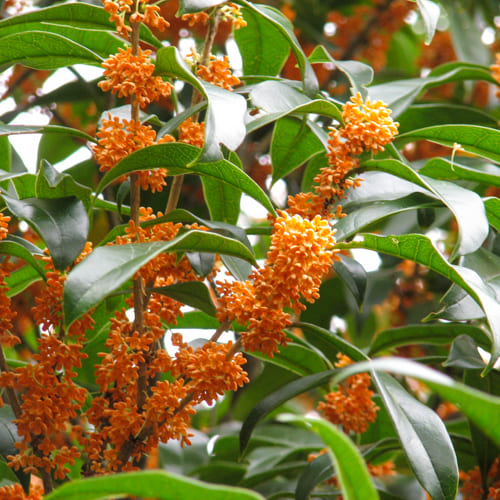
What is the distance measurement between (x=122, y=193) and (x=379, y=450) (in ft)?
1.99

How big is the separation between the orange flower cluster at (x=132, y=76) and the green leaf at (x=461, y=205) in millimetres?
323

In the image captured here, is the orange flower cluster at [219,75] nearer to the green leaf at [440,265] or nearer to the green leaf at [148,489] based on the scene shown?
the green leaf at [440,265]

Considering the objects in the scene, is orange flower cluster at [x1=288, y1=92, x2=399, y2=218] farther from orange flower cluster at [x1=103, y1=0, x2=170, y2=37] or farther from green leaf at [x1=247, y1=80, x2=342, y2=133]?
orange flower cluster at [x1=103, y1=0, x2=170, y2=37]

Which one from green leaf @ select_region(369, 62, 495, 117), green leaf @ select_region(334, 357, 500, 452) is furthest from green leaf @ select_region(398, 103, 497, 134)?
green leaf @ select_region(334, 357, 500, 452)

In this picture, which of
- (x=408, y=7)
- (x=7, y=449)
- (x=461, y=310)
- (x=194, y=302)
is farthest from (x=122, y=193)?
(x=408, y=7)

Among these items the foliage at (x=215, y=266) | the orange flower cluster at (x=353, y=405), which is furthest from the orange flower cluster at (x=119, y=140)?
the orange flower cluster at (x=353, y=405)

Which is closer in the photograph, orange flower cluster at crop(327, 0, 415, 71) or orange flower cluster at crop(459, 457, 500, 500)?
orange flower cluster at crop(459, 457, 500, 500)

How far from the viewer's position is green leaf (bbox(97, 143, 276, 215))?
821mm

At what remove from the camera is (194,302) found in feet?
2.93

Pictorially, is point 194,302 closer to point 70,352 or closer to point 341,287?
point 70,352

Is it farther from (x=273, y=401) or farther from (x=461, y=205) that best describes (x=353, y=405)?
(x=461, y=205)

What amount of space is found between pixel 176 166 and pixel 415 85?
71 cm

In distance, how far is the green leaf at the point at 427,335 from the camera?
1062mm

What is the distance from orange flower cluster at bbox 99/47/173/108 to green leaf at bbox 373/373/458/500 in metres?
0.44
